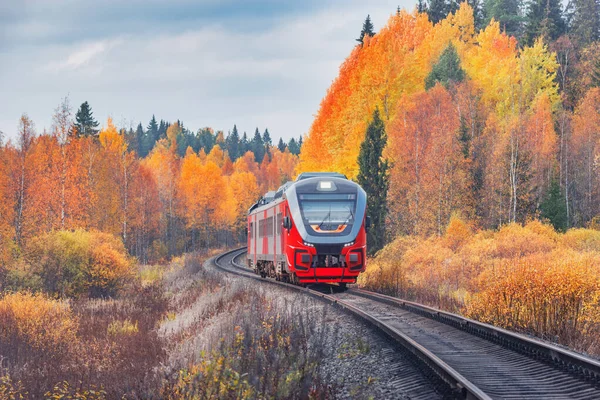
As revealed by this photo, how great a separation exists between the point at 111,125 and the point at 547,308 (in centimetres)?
5557

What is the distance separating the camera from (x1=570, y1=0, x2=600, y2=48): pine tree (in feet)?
217

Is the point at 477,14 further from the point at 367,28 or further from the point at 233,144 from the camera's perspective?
the point at 233,144

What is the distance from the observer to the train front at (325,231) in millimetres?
17688

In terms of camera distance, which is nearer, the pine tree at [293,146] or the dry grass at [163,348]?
the dry grass at [163,348]

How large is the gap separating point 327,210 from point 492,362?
10.4 meters

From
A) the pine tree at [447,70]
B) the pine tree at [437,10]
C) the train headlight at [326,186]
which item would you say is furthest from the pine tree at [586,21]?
the train headlight at [326,186]

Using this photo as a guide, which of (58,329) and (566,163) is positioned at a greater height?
(566,163)

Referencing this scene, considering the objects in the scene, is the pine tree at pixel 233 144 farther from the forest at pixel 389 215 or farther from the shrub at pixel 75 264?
the shrub at pixel 75 264

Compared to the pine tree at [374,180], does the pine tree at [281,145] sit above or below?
above

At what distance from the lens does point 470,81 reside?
152 ft

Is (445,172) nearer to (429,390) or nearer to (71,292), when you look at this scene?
(71,292)

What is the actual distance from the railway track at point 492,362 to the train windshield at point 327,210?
6.20m

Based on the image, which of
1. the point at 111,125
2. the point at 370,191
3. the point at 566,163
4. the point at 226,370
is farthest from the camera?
the point at 111,125

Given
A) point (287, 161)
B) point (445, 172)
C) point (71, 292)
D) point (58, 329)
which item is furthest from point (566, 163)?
point (287, 161)
